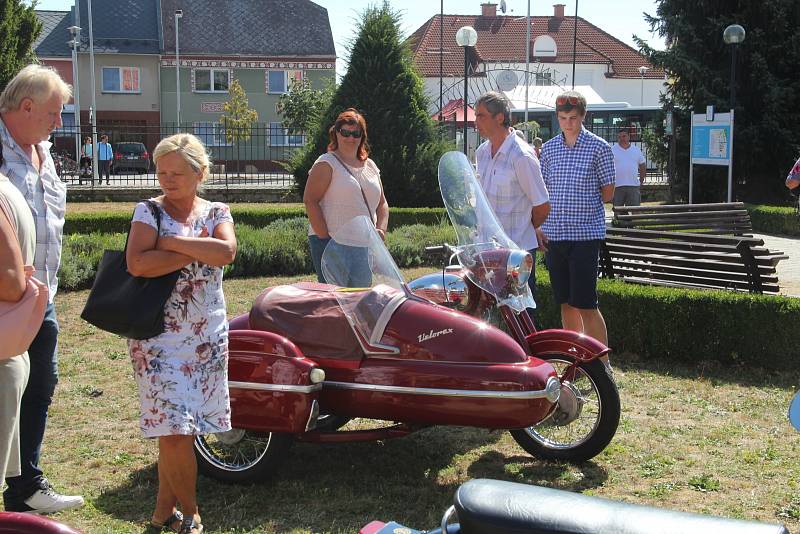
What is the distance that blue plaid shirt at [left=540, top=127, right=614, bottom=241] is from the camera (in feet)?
20.6

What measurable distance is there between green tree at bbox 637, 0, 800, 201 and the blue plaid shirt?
1946 cm

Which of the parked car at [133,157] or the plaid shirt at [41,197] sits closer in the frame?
the plaid shirt at [41,197]

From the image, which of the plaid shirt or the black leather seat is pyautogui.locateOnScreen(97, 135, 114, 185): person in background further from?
the black leather seat

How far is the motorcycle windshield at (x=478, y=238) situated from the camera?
520cm

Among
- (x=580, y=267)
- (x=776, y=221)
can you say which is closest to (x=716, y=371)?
(x=580, y=267)

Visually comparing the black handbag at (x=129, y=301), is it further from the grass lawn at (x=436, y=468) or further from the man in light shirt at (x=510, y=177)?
the man in light shirt at (x=510, y=177)

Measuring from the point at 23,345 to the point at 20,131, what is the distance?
1.26 m

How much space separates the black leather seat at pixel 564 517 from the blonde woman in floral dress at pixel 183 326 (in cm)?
221

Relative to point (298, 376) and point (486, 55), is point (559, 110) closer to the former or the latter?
point (298, 376)

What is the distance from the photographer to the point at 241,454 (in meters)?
4.94

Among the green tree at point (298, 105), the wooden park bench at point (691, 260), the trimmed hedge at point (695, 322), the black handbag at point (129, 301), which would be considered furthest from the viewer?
the green tree at point (298, 105)

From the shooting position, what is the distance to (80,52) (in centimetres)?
4875

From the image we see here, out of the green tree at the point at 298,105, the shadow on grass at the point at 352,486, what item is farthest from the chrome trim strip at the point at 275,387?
the green tree at the point at 298,105

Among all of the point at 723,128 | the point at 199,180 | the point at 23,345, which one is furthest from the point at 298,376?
the point at 723,128
